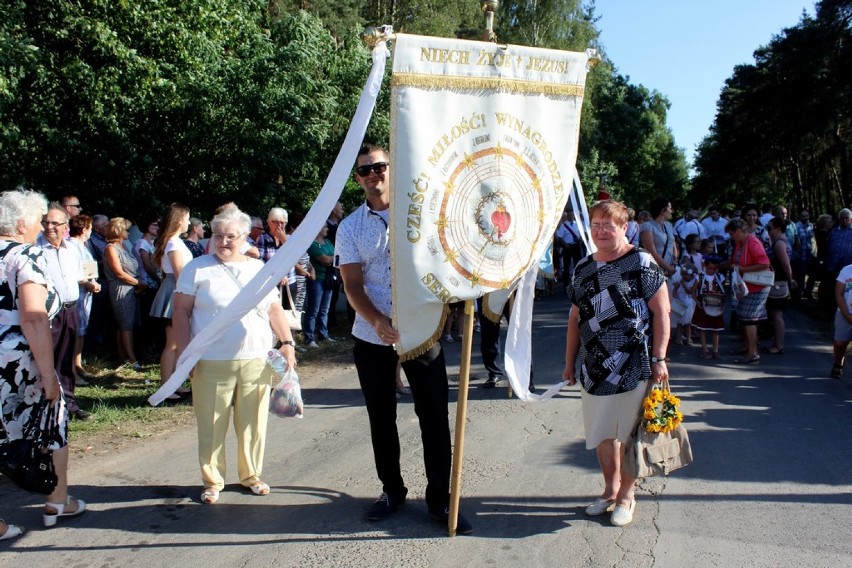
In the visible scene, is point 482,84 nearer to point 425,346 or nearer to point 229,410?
point 425,346

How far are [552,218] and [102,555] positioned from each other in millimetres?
3124

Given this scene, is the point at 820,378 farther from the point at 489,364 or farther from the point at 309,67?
the point at 309,67

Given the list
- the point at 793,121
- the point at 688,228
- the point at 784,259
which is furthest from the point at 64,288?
the point at 793,121

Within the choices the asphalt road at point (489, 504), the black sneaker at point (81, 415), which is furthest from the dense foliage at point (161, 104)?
the asphalt road at point (489, 504)

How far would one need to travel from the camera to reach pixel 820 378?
8.00m

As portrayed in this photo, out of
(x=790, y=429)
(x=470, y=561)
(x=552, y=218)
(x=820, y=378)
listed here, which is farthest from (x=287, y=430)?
(x=820, y=378)

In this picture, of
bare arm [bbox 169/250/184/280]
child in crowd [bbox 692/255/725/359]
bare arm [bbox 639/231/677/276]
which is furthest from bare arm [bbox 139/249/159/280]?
child in crowd [bbox 692/255/725/359]

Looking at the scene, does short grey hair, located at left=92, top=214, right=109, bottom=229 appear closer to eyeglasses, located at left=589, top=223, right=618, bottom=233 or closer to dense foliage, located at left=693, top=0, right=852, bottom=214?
eyeglasses, located at left=589, top=223, right=618, bottom=233

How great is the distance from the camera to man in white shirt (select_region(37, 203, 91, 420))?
4.67 metres

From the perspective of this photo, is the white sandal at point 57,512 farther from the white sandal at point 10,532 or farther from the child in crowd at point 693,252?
the child in crowd at point 693,252

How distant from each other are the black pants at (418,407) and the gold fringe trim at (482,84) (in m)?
1.42

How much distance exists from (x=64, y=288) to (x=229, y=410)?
2141mm

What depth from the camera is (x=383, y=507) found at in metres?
4.28

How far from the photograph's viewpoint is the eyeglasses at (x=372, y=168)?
3979mm
